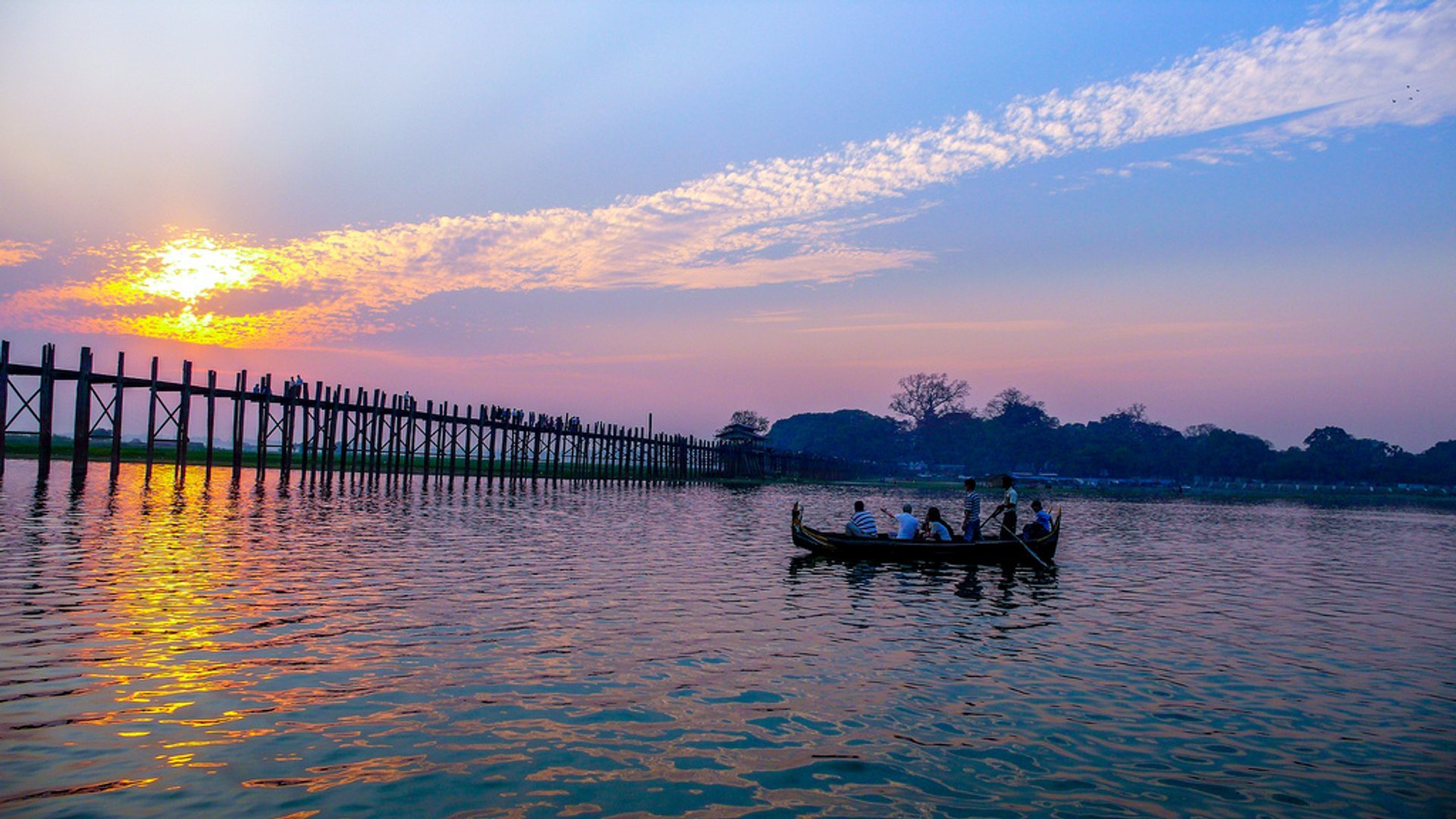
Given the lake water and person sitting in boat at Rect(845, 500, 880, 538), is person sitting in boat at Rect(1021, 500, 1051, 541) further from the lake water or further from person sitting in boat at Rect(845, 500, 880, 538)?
person sitting in boat at Rect(845, 500, 880, 538)

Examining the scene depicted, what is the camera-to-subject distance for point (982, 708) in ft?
31.6

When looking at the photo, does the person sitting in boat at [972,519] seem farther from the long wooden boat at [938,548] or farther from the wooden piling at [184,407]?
the wooden piling at [184,407]

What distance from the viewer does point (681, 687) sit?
390 inches

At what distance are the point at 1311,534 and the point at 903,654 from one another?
4006cm

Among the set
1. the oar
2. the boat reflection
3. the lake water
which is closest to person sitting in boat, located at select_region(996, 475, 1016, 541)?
the oar

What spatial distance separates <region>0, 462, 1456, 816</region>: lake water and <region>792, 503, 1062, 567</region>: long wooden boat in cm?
132

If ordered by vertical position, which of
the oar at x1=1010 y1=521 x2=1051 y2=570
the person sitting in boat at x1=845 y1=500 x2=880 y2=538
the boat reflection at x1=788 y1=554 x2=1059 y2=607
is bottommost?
the boat reflection at x1=788 y1=554 x2=1059 y2=607

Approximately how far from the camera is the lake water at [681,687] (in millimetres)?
7012

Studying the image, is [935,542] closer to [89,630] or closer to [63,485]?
[89,630]

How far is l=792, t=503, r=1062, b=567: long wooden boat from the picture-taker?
22.6 metres

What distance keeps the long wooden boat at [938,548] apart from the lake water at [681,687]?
1.32 meters

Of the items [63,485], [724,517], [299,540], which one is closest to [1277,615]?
[299,540]

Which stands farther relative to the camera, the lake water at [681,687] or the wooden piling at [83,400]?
the wooden piling at [83,400]

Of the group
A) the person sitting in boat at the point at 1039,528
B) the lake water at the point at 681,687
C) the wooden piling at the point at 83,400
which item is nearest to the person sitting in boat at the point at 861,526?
the lake water at the point at 681,687
